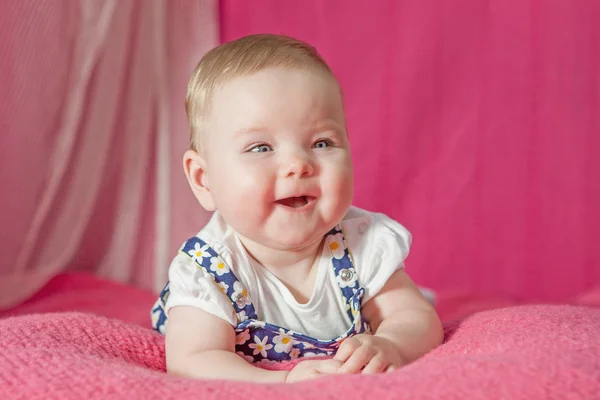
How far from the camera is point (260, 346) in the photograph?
1.01 m

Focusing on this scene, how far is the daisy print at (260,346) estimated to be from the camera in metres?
1.01

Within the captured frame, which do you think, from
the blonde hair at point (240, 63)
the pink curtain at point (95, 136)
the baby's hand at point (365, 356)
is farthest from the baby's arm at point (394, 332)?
the pink curtain at point (95, 136)

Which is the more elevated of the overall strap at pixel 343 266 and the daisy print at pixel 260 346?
the overall strap at pixel 343 266

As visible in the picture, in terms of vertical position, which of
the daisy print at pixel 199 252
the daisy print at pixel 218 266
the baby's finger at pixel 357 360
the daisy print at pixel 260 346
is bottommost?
the daisy print at pixel 260 346

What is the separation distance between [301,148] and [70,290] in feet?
3.02

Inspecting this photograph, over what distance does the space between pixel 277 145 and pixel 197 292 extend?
216 mm

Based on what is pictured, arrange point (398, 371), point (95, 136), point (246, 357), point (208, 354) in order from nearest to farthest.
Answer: point (398, 371), point (208, 354), point (246, 357), point (95, 136)

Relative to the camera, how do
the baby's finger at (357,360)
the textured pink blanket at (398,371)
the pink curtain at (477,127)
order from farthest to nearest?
the pink curtain at (477,127)
the baby's finger at (357,360)
the textured pink blanket at (398,371)

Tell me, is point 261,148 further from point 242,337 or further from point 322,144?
point 242,337

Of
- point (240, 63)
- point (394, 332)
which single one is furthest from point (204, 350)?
point (240, 63)

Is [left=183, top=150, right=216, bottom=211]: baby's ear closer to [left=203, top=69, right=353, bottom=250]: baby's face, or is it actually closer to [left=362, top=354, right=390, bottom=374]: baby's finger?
[left=203, top=69, right=353, bottom=250]: baby's face

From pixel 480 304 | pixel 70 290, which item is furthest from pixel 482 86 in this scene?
pixel 70 290

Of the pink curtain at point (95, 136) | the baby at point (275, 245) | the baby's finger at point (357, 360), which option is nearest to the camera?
the baby's finger at point (357, 360)

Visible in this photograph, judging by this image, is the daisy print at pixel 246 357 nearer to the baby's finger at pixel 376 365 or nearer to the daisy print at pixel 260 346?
the daisy print at pixel 260 346
